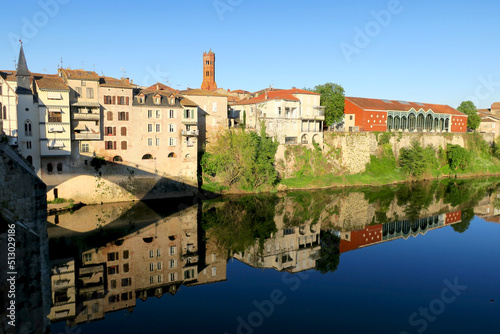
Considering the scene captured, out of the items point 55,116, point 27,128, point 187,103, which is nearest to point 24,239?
point 27,128

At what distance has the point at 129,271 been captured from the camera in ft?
80.0

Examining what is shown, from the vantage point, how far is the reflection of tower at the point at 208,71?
91312 millimetres

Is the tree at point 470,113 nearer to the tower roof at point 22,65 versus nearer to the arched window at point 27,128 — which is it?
the arched window at point 27,128

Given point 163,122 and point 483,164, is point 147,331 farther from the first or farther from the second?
point 483,164

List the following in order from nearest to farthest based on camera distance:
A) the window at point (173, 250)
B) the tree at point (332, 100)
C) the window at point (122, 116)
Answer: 1. the window at point (173, 250)
2. the window at point (122, 116)
3. the tree at point (332, 100)

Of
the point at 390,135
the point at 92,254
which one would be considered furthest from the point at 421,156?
the point at 92,254

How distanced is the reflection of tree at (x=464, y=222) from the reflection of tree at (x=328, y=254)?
499 inches

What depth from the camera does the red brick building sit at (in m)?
64.0

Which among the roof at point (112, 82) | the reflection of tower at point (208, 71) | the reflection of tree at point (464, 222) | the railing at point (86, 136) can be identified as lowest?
the reflection of tree at point (464, 222)

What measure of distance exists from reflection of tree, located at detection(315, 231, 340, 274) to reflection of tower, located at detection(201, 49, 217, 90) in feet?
216

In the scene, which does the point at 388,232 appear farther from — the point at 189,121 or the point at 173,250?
the point at 189,121

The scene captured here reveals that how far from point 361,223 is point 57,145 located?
101 ft

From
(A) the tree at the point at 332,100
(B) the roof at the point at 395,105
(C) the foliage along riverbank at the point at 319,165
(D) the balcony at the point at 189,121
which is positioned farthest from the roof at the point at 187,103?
(B) the roof at the point at 395,105

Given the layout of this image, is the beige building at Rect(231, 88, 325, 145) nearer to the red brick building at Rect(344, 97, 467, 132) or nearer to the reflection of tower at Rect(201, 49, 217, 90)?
the red brick building at Rect(344, 97, 467, 132)
